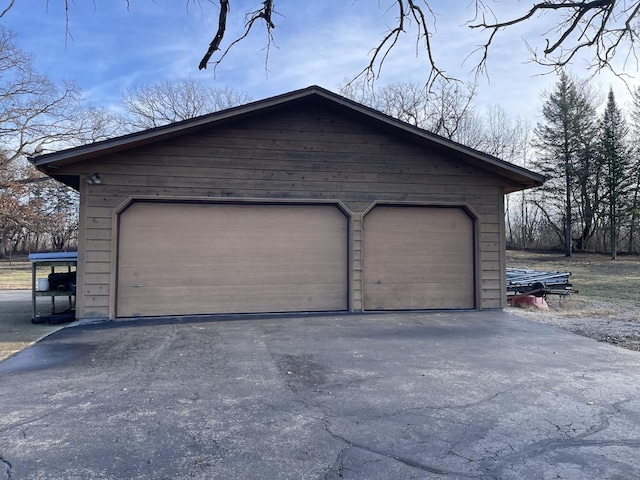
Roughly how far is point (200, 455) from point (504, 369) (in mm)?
3393

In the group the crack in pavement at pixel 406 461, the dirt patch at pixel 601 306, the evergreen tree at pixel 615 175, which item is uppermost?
the evergreen tree at pixel 615 175

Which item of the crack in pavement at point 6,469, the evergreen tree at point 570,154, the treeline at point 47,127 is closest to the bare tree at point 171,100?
the treeline at point 47,127

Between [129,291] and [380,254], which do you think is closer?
[129,291]

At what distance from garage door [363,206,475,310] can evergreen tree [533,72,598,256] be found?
Result: 20966 millimetres

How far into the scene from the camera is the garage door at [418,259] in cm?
834

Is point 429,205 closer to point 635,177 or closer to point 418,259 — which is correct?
point 418,259

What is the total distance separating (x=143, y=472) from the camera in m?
2.42

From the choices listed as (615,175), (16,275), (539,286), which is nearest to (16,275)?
(16,275)

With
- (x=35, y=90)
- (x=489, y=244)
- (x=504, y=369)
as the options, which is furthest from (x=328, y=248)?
(x=35, y=90)

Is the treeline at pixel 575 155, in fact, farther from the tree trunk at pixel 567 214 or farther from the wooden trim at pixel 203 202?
the wooden trim at pixel 203 202

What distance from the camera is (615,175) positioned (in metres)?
24.4

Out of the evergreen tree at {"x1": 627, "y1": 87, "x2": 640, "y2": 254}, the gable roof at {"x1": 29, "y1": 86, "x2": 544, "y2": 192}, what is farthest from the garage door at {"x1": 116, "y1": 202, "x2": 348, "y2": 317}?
the evergreen tree at {"x1": 627, "y1": 87, "x2": 640, "y2": 254}

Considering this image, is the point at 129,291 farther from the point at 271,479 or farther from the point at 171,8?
the point at 271,479

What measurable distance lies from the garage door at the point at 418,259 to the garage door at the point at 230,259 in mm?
622
